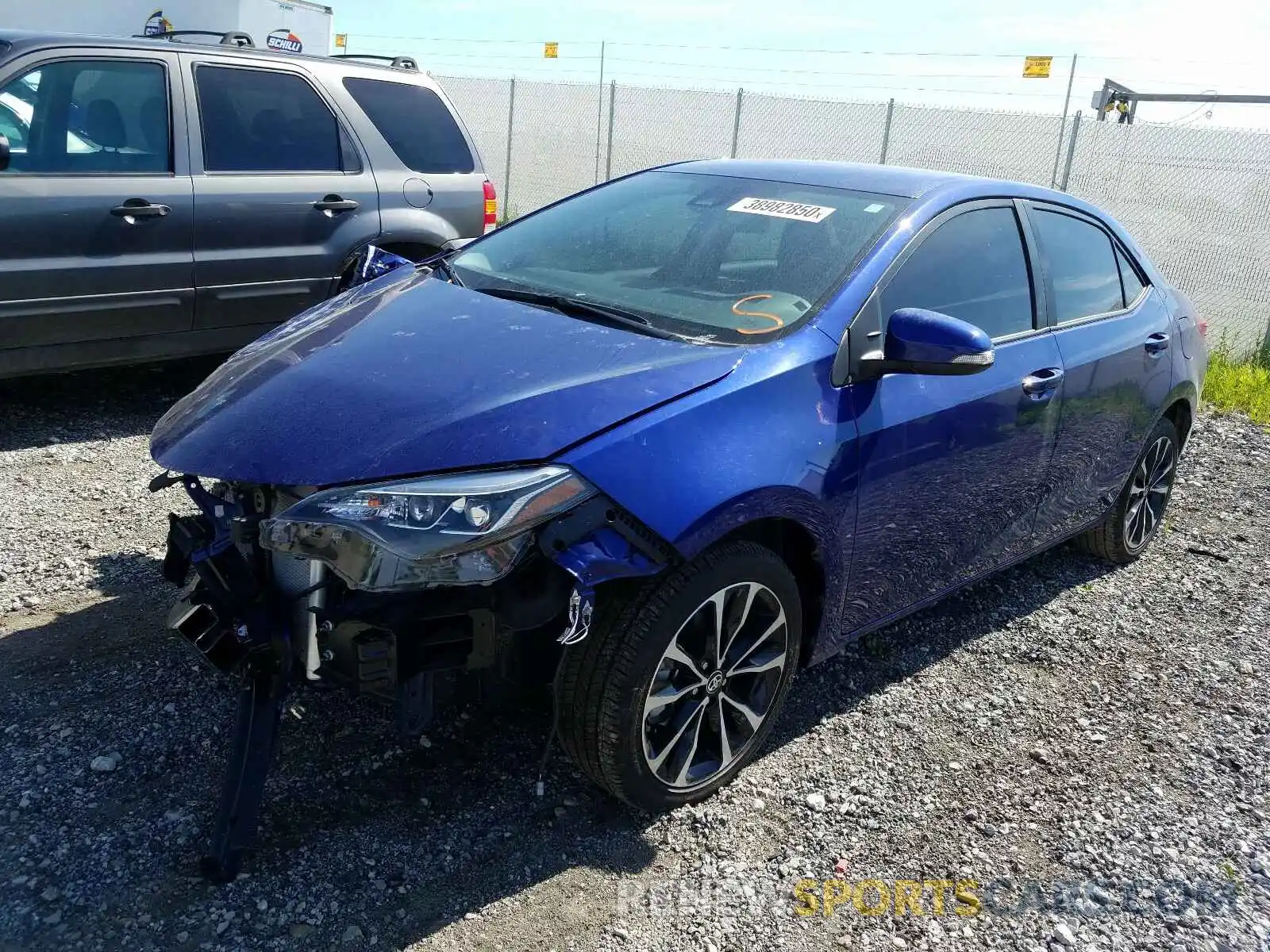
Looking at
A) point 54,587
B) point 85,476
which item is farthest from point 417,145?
point 54,587

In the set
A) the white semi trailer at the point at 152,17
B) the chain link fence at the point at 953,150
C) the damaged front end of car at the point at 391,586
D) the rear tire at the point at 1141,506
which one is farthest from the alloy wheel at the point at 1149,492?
the white semi trailer at the point at 152,17

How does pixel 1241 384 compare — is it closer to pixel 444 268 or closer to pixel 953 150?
pixel 953 150

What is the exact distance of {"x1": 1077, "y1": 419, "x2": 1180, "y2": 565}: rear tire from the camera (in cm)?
502

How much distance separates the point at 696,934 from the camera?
106 inches

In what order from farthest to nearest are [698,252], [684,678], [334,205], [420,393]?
[334,205], [698,252], [684,678], [420,393]

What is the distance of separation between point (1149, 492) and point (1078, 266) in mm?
1385

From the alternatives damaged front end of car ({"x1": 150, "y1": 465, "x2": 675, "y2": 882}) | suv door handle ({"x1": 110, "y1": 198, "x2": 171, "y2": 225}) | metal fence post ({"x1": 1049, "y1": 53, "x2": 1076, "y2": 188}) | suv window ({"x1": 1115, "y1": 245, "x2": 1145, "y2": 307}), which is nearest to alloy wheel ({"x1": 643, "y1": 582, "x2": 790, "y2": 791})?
damaged front end of car ({"x1": 150, "y1": 465, "x2": 675, "y2": 882})

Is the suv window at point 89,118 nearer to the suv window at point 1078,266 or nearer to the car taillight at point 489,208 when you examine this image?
the car taillight at point 489,208

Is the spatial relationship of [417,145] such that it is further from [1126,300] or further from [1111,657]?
[1111,657]

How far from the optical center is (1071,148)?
507 inches

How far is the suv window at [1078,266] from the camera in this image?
13.8 ft

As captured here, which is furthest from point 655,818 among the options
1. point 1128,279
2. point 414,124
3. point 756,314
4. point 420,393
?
point 414,124

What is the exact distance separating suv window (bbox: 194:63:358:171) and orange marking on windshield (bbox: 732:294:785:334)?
3.80 metres

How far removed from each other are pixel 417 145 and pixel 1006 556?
4.47 meters
